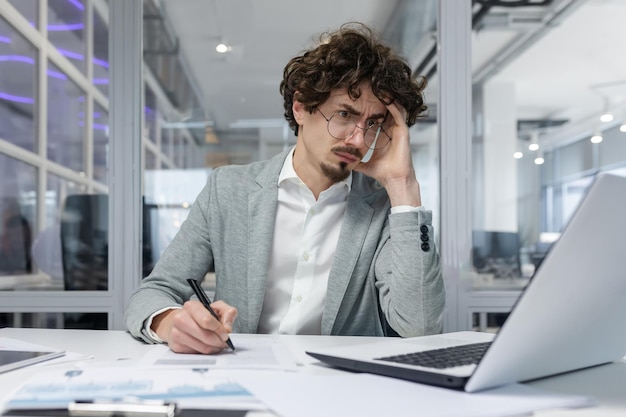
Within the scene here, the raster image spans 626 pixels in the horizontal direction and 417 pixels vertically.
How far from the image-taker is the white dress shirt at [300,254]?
4.85 feet

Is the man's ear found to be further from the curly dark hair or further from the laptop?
the laptop

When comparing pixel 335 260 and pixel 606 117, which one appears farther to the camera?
pixel 606 117

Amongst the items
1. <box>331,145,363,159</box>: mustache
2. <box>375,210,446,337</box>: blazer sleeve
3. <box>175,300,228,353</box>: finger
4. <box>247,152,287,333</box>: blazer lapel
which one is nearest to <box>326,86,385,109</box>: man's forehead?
<box>331,145,363,159</box>: mustache

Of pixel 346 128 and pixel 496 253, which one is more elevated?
pixel 346 128

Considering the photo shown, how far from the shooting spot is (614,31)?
2.74m

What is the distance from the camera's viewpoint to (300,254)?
5.00 ft

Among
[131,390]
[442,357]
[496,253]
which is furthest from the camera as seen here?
[496,253]

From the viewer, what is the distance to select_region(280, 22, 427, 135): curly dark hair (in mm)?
1614

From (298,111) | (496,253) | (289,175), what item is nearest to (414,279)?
(289,175)

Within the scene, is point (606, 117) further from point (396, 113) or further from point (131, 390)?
point (131, 390)

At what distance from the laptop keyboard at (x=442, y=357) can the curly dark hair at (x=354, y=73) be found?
0.89m

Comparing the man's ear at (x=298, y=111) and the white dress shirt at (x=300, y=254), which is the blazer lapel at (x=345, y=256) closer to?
the white dress shirt at (x=300, y=254)

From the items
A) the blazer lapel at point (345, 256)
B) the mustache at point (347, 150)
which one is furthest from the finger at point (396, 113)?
the blazer lapel at point (345, 256)

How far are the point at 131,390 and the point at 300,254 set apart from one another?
890mm
